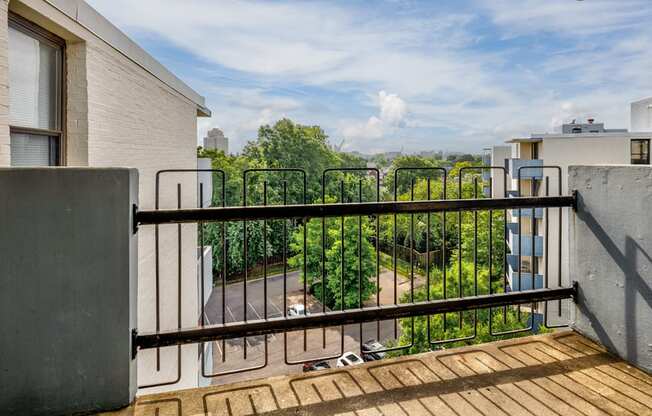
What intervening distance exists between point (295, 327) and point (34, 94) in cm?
272

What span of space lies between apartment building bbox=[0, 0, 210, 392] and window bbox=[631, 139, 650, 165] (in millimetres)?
21354

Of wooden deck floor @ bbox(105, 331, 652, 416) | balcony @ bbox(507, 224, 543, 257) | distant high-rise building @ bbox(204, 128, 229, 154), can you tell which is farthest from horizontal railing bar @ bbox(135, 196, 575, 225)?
distant high-rise building @ bbox(204, 128, 229, 154)

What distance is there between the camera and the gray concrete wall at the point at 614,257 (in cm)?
241

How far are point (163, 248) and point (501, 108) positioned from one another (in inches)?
1667

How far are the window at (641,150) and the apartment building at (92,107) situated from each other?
21354 millimetres

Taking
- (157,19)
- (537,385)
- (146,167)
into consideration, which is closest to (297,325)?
(537,385)

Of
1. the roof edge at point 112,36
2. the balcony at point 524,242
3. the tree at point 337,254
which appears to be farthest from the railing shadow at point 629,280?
the balcony at point 524,242

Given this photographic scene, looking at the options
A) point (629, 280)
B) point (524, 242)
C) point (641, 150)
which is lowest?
point (524, 242)

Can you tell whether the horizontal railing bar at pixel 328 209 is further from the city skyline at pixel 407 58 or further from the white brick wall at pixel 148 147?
the city skyline at pixel 407 58

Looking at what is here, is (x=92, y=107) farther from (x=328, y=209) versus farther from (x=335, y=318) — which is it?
(x=335, y=318)

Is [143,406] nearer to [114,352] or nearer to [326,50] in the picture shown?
[114,352]

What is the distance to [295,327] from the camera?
91.0 inches

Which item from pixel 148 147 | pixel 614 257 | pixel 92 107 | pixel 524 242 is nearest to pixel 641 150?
pixel 524 242

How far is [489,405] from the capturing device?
6.82 feet
